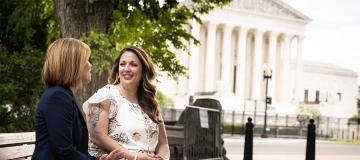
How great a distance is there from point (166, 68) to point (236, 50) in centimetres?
7173

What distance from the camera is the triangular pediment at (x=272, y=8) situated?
83.4m

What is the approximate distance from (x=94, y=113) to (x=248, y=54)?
8432cm

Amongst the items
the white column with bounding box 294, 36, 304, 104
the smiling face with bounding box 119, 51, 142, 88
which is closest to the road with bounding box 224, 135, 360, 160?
the smiling face with bounding box 119, 51, 142, 88

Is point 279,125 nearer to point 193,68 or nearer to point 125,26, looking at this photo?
point 193,68

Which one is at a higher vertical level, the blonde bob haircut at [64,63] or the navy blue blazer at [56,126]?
the blonde bob haircut at [64,63]

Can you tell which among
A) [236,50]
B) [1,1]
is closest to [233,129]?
[1,1]

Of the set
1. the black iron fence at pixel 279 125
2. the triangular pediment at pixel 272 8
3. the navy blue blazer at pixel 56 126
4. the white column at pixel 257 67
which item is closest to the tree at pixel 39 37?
the navy blue blazer at pixel 56 126

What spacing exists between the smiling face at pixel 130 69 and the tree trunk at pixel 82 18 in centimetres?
588

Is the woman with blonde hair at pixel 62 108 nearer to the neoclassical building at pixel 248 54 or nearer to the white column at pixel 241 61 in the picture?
the neoclassical building at pixel 248 54

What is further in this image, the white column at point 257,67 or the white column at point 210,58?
the white column at point 257,67

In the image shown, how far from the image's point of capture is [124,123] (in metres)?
4.29

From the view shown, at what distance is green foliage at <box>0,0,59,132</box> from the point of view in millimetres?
13492

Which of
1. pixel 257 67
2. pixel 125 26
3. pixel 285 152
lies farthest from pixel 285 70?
pixel 125 26

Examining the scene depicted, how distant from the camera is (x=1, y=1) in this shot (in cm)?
1484
